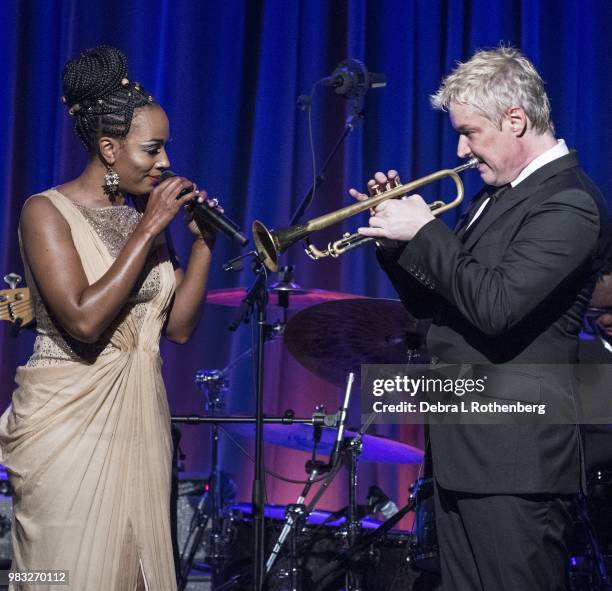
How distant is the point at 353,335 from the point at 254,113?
2049 millimetres

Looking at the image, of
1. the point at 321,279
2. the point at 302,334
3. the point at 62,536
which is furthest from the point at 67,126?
the point at 62,536

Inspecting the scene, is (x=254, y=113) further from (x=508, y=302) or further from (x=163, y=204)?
(x=508, y=302)

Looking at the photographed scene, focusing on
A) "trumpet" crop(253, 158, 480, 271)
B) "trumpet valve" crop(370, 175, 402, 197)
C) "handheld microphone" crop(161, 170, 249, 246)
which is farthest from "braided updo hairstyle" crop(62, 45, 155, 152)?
"trumpet valve" crop(370, 175, 402, 197)

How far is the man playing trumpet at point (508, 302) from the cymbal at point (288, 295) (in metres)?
1.37

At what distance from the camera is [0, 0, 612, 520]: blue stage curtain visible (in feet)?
16.4

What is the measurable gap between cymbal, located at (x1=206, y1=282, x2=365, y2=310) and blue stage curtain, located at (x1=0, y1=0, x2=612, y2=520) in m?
1.10

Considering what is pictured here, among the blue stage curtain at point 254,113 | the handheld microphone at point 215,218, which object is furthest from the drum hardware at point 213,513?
the handheld microphone at point 215,218

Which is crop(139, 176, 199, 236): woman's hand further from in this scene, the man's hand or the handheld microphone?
the man's hand

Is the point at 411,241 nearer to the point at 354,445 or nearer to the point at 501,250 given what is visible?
the point at 501,250

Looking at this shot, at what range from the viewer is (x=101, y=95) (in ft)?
8.43

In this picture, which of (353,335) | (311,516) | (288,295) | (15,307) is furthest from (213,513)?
(15,307)

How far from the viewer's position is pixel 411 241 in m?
2.26

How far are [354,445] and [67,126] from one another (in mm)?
2507

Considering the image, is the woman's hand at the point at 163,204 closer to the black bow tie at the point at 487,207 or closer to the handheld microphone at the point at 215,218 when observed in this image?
the handheld microphone at the point at 215,218
